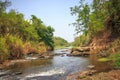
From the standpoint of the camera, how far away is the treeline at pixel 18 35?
135 ft

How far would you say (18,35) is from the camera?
5816cm

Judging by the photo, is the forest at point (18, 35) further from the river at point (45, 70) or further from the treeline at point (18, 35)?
the river at point (45, 70)

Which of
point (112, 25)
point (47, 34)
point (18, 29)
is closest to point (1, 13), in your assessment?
point (18, 29)

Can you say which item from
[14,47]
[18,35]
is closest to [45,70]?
[14,47]

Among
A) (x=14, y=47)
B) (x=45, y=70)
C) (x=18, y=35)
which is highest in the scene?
(x=18, y=35)

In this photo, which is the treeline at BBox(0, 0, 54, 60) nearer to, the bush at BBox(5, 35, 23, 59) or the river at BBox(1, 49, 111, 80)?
the bush at BBox(5, 35, 23, 59)

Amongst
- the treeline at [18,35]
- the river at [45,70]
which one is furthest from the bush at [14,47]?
the river at [45,70]

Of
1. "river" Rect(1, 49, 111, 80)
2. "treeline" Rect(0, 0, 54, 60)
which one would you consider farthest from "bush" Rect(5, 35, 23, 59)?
"river" Rect(1, 49, 111, 80)

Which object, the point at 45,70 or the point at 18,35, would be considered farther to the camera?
the point at 18,35

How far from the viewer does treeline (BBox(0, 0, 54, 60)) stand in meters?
41.1

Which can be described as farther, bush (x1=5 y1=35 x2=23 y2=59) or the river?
bush (x1=5 y1=35 x2=23 y2=59)

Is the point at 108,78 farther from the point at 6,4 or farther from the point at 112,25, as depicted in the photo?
the point at 6,4

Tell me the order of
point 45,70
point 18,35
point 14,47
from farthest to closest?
point 18,35, point 14,47, point 45,70

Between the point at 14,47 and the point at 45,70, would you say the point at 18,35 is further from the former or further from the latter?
the point at 45,70
